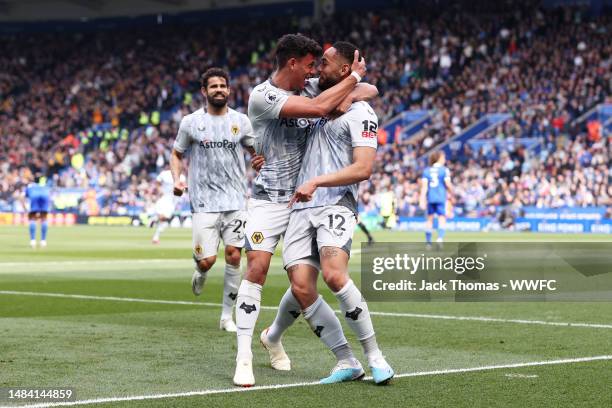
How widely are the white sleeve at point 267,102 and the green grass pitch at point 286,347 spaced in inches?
69.4

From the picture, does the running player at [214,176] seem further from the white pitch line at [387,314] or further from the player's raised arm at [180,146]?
the white pitch line at [387,314]

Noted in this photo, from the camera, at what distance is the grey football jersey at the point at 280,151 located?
25.6 ft

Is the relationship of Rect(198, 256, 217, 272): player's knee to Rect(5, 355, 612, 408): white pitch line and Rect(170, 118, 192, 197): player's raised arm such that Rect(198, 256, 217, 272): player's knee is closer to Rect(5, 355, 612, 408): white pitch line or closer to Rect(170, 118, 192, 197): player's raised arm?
Rect(170, 118, 192, 197): player's raised arm

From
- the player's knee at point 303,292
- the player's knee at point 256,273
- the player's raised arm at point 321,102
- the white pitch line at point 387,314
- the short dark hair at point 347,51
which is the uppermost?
the short dark hair at point 347,51

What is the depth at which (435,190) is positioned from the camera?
25938mm

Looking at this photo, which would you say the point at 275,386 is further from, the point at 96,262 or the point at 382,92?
the point at 382,92

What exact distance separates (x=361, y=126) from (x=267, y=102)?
64 cm

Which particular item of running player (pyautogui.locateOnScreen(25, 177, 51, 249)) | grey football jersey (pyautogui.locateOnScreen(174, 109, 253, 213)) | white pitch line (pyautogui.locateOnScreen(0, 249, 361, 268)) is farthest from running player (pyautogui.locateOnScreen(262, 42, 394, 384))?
running player (pyautogui.locateOnScreen(25, 177, 51, 249))

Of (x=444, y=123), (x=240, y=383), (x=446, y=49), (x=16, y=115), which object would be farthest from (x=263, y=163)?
(x=16, y=115)

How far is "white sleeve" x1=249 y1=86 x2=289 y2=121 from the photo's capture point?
7426mm

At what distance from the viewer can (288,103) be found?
7363mm

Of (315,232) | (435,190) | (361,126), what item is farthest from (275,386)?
(435,190)

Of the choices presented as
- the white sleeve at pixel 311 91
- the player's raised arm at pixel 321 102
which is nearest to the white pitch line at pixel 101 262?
the white sleeve at pixel 311 91

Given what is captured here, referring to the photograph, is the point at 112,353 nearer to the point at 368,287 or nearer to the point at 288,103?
Answer: the point at 288,103
